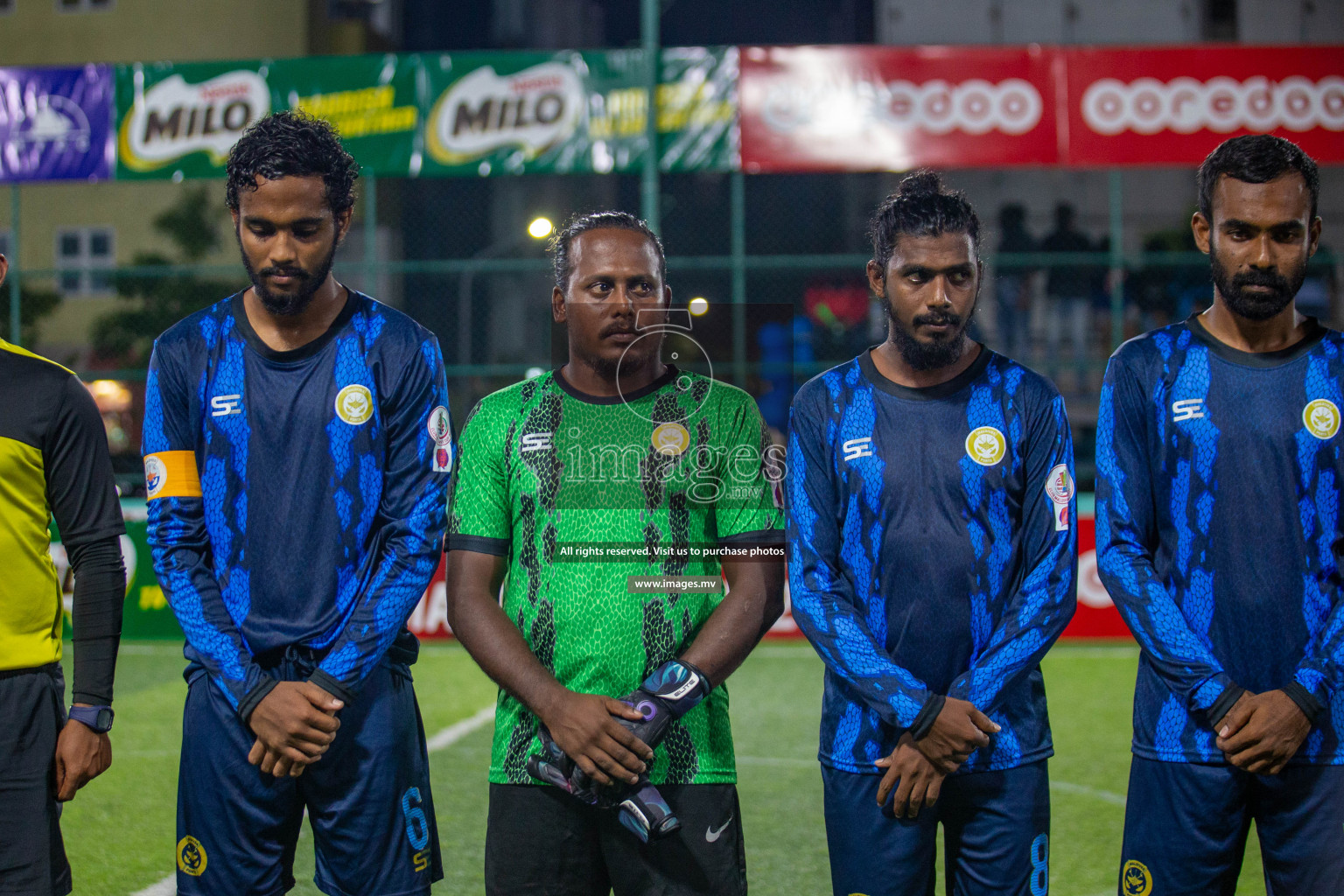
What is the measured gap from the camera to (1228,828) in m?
2.79

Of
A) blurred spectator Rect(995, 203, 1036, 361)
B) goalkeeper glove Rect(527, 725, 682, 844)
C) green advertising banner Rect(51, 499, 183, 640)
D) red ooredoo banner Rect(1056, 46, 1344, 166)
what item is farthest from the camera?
blurred spectator Rect(995, 203, 1036, 361)

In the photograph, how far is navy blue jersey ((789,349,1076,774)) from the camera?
269cm

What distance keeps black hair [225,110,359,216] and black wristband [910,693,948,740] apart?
1658mm

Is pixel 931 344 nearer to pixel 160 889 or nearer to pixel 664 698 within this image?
pixel 664 698

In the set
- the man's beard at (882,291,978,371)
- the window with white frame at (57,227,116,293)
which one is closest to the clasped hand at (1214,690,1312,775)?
the man's beard at (882,291,978,371)

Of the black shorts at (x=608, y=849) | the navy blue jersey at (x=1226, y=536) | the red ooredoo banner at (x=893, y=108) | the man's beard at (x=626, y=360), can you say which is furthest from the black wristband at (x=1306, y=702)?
the red ooredoo banner at (x=893, y=108)

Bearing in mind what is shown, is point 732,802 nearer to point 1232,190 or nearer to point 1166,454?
point 1166,454

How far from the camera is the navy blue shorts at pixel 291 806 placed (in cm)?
279

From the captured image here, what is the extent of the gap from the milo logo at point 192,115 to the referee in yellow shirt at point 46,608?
818 cm

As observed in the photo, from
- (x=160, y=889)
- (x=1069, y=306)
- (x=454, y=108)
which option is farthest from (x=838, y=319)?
(x=160, y=889)

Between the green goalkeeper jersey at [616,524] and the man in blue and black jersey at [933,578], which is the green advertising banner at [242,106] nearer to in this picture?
the green goalkeeper jersey at [616,524]

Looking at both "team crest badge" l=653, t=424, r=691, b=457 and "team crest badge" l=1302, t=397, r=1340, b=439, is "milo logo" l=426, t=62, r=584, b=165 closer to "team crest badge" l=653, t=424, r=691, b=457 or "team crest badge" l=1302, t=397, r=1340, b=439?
"team crest badge" l=653, t=424, r=691, b=457

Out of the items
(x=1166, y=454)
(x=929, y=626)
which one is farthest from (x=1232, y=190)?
(x=929, y=626)

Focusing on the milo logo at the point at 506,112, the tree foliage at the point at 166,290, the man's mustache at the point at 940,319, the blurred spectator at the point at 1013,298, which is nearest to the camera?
the man's mustache at the point at 940,319
